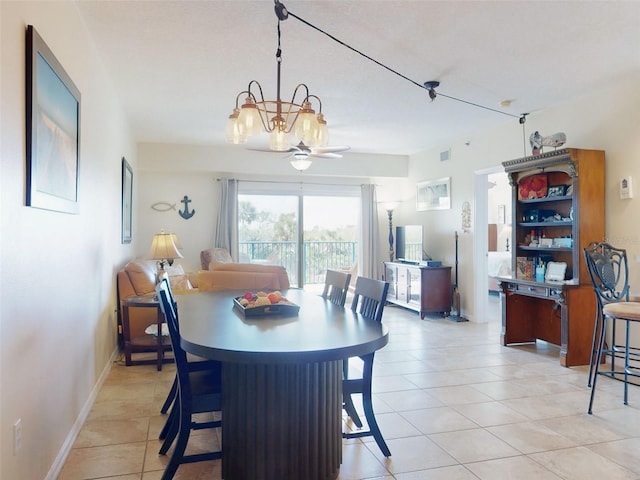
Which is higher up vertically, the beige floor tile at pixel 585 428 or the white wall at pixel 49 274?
the white wall at pixel 49 274

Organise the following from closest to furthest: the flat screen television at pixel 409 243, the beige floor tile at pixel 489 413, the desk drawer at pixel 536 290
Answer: the beige floor tile at pixel 489 413, the desk drawer at pixel 536 290, the flat screen television at pixel 409 243

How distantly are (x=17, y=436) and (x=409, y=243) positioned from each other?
606 cm

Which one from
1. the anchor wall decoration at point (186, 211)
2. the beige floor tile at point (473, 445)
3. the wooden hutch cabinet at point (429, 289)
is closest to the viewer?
the beige floor tile at point (473, 445)

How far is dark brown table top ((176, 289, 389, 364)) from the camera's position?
168cm

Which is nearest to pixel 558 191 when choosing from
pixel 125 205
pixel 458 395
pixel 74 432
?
pixel 458 395

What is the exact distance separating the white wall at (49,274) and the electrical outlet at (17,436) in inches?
0.9

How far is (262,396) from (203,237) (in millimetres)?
5566

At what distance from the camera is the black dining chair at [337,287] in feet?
9.72

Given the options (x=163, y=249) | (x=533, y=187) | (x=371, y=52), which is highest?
(x=371, y=52)

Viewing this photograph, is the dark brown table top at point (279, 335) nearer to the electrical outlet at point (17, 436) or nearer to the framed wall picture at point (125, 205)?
the electrical outlet at point (17, 436)

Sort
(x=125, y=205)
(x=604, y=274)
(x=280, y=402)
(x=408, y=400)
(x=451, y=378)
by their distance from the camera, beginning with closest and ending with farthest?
1. (x=280, y=402)
2. (x=408, y=400)
3. (x=604, y=274)
4. (x=451, y=378)
5. (x=125, y=205)

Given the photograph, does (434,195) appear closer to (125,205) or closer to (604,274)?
(604,274)

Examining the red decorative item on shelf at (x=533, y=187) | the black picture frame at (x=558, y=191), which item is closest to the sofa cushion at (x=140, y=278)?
the red decorative item on shelf at (x=533, y=187)

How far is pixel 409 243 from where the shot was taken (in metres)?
7.13
